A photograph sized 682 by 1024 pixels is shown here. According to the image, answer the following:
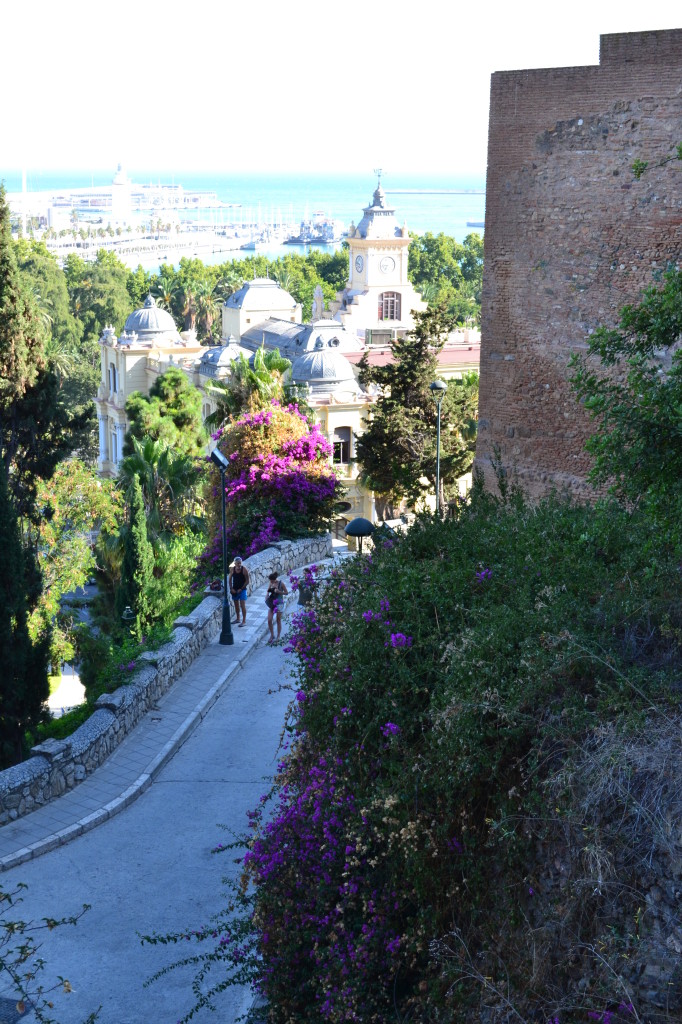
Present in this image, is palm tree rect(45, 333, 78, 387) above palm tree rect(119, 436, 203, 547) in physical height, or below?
above

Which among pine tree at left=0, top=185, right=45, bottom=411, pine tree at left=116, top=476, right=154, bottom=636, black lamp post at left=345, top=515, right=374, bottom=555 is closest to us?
black lamp post at left=345, top=515, right=374, bottom=555

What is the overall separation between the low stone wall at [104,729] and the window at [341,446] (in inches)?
1183

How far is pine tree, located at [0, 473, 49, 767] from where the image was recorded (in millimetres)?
13672

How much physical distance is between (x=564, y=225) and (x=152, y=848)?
8420mm

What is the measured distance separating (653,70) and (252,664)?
8953mm

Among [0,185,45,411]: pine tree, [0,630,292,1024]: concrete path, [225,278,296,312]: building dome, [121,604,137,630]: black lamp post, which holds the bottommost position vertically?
[121,604,137,630]: black lamp post

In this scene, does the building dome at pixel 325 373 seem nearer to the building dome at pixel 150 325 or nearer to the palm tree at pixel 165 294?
the building dome at pixel 150 325

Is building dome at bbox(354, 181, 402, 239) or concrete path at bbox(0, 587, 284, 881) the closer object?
concrete path at bbox(0, 587, 284, 881)

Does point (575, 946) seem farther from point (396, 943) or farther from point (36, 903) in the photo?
point (36, 903)

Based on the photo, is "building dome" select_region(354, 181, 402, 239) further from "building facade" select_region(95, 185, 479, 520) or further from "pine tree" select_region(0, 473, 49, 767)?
"pine tree" select_region(0, 473, 49, 767)

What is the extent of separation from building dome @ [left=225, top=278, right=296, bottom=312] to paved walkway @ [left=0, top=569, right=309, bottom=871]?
2136 inches

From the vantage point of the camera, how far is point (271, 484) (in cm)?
2095

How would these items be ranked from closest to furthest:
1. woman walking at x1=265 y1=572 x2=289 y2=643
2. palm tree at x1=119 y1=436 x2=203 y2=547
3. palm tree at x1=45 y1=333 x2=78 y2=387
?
woman walking at x1=265 y1=572 x2=289 y2=643, palm tree at x1=119 y1=436 x2=203 y2=547, palm tree at x1=45 y1=333 x2=78 y2=387

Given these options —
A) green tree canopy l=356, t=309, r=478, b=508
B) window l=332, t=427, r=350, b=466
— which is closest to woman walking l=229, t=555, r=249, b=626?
green tree canopy l=356, t=309, r=478, b=508
